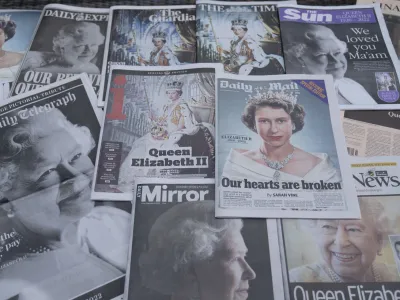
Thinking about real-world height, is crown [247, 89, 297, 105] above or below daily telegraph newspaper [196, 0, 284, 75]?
below

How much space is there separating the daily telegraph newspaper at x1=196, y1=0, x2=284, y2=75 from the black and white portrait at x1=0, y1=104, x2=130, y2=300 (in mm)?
267

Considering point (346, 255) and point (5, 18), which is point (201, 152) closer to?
point (346, 255)

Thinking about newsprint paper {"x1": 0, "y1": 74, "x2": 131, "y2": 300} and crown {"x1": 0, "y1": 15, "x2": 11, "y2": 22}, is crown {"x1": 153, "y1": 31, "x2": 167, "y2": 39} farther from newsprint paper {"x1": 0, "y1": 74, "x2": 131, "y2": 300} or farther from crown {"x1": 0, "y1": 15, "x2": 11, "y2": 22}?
crown {"x1": 0, "y1": 15, "x2": 11, "y2": 22}

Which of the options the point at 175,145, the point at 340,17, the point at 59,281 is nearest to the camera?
the point at 59,281

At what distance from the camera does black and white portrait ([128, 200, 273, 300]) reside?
21.0 inches

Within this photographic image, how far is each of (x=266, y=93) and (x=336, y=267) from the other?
0.30m

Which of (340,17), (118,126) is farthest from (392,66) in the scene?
Answer: (118,126)

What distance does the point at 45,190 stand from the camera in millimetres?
627

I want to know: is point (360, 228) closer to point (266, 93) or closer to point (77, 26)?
point (266, 93)

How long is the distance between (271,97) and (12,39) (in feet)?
1.68

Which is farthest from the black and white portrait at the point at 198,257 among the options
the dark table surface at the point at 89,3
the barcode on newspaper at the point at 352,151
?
the dark table surface at the point at 89,3

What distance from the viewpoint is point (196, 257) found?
0.55 metres

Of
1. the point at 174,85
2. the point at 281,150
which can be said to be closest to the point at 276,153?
the point at 281,150

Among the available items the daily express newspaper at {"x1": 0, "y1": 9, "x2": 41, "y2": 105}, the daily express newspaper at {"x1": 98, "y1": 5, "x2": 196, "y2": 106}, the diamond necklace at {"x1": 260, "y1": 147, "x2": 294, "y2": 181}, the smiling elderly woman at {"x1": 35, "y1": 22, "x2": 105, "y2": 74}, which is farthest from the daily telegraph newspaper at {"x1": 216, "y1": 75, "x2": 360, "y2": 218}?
the daily express newspaper at {"x1": 0, "y1": 9, "x2": 41, "y2": 105}
